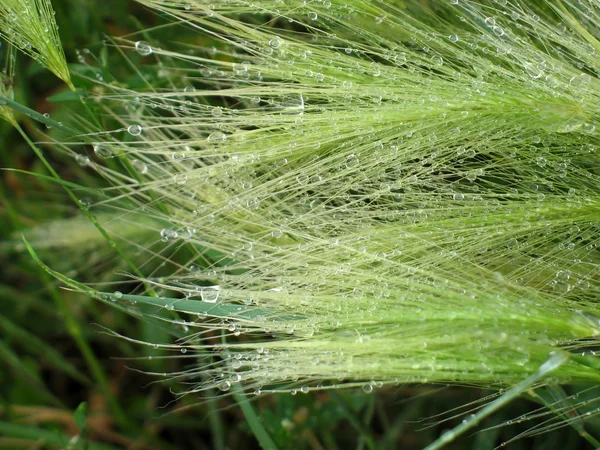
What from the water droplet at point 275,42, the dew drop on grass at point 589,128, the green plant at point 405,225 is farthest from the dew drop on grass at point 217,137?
the dew drop on grass at point 589,128

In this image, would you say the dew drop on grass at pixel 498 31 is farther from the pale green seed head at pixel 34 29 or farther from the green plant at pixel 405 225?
the pale green seed head at pixel 34 29

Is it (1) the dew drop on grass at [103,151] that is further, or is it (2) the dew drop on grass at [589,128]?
(1) the dew drop on grass at [103,151]

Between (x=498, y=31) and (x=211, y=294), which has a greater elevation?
(x=498, y=31)

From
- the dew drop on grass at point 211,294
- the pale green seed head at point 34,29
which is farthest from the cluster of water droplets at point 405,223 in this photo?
the pale green seed head at point 34,29

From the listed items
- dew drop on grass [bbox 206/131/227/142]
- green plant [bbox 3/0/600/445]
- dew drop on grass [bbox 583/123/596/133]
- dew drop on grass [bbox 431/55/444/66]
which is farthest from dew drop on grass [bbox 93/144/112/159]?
dew drop on grass [bbox 583/123/596/133]

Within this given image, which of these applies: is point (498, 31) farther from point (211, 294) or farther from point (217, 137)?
point (211, 294)

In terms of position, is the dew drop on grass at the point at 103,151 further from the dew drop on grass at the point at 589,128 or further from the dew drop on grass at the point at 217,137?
the dew drop on grass at the point at 589,128

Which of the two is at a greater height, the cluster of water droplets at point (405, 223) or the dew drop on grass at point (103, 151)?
the cluster of water droplets at point (405, 223)

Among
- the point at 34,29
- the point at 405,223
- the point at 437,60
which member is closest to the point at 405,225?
the point at 405,223

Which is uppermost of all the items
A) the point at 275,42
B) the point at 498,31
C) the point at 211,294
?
the point at 498,31

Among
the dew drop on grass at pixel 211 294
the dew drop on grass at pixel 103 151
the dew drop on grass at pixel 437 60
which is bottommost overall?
the dew drop on grass at pixel 211 294

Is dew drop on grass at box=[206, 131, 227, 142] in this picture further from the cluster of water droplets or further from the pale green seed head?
the pale green seed head

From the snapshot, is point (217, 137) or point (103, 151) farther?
point (103, 151)
